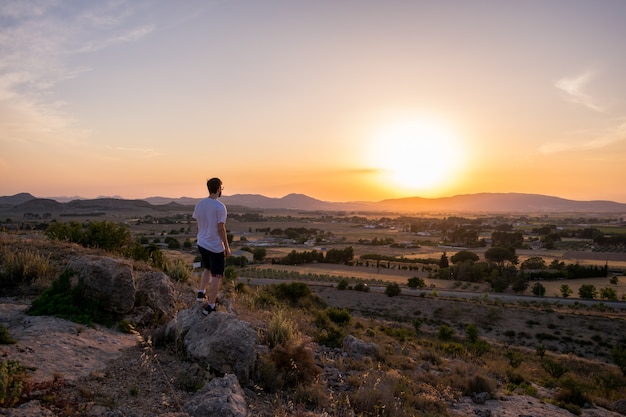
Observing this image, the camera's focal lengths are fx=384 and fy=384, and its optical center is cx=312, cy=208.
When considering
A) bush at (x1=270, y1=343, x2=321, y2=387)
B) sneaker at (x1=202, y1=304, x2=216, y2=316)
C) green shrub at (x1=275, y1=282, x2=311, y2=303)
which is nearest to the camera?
bush at (x1=270, y1=343, x2=321, y2=387)

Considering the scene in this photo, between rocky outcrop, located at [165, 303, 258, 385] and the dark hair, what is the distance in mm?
2220

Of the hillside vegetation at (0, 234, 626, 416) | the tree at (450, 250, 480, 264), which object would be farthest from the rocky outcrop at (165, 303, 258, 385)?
the tree at (450, 250, 480, 264)

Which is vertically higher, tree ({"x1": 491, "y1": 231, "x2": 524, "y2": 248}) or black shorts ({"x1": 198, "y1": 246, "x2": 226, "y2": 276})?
black shorts ({"x1": 198, "y1": 246, "x2": 226, "y2": 276})

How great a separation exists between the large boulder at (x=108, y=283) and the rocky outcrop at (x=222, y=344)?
1604 mm

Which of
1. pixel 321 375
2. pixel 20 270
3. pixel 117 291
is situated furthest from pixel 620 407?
pixel 20 270

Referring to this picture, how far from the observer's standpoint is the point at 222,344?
5.71 m

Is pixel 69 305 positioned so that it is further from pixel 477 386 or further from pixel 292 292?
pixel 292 292

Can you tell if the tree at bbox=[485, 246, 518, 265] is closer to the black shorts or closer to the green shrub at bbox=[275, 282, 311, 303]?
the green shrub at bbox=[275, 282, 311, 303]

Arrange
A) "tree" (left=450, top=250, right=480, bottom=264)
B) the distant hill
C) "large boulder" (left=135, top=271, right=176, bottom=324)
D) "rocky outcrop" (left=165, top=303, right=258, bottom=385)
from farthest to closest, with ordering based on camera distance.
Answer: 1. the distant hill
2. "tree" (left=450, top=250, right=480, bottom=264)
3. "large boulder" (left=135, top=271, right=176, bottom=324)
4. "rocky outcrop" (left=165, top=303, right=258, bottom=385)

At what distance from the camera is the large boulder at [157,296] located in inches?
310

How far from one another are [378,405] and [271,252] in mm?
72844

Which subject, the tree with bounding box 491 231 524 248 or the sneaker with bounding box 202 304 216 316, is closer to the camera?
the sneaker with bounding box 202 304 216 316

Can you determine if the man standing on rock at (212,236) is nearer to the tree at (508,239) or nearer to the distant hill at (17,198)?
the tree at (508,239)

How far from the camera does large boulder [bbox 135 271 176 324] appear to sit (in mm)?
7883
